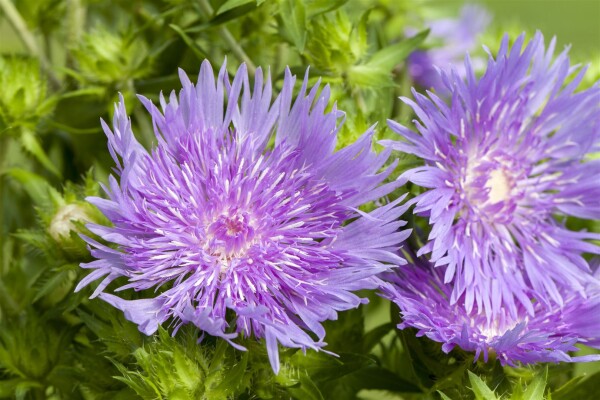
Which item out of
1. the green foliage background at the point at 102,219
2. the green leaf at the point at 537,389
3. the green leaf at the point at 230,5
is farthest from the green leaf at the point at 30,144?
the green leaf at the point at 537,389

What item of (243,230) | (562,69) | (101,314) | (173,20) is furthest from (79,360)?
(562,69)

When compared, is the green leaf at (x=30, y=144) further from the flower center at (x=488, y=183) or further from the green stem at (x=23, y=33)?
the flower center at (x=488, y=183)

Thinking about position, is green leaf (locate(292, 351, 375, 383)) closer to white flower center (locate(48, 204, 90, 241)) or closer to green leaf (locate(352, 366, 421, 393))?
green leaf (locate(352, 366, 421, 393))

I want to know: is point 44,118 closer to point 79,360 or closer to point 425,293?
point 79,360

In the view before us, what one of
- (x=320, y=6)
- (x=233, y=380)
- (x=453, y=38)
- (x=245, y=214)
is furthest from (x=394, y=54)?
(x=453, y=38)

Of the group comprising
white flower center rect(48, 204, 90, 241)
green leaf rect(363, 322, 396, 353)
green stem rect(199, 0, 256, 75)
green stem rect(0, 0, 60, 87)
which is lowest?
green leaf rect(363, 322, 396, 353)

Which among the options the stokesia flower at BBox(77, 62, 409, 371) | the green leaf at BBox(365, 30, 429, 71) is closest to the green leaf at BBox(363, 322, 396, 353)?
the stokesia flower at BBox(77, 62, 409, 371)

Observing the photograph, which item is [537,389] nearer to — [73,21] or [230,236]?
[230,236]
